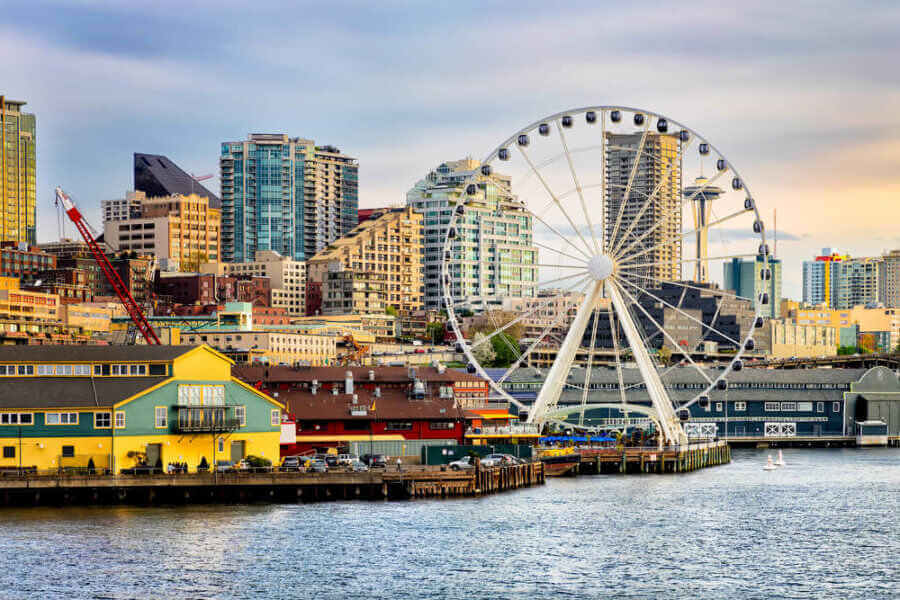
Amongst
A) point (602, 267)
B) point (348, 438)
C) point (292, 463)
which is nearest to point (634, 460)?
point (602, 267)

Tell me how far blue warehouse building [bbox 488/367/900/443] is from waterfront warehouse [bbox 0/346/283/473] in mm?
74428

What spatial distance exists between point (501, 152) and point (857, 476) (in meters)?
36.2

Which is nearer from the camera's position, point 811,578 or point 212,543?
point 811,578

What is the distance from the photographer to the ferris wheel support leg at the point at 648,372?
112m

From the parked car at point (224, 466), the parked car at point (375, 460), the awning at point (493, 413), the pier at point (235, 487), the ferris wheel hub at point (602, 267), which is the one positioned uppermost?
the ferris wheel hub at point (602, 267)

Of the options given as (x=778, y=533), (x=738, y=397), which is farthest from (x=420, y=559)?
(x=738, y=397)

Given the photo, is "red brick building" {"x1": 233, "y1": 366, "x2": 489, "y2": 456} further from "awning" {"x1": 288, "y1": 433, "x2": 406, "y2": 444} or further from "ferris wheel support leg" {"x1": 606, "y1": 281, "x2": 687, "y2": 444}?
"ferris wheel support leg" {"x1": 606, "y1": 281, "x2": 687, "y2": 444}

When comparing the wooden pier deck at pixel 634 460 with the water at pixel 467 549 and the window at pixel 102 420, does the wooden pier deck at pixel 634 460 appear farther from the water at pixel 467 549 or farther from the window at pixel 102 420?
the window at pixel 102 420

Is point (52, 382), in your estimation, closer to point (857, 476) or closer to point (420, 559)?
point (420, 559)

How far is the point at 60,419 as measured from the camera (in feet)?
286

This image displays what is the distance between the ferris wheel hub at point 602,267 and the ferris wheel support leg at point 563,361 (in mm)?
1536

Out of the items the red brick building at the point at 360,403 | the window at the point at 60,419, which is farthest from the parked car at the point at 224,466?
the red brick building at the point at 360,403

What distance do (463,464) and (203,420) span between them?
17642 mm

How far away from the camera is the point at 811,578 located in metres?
67.9
